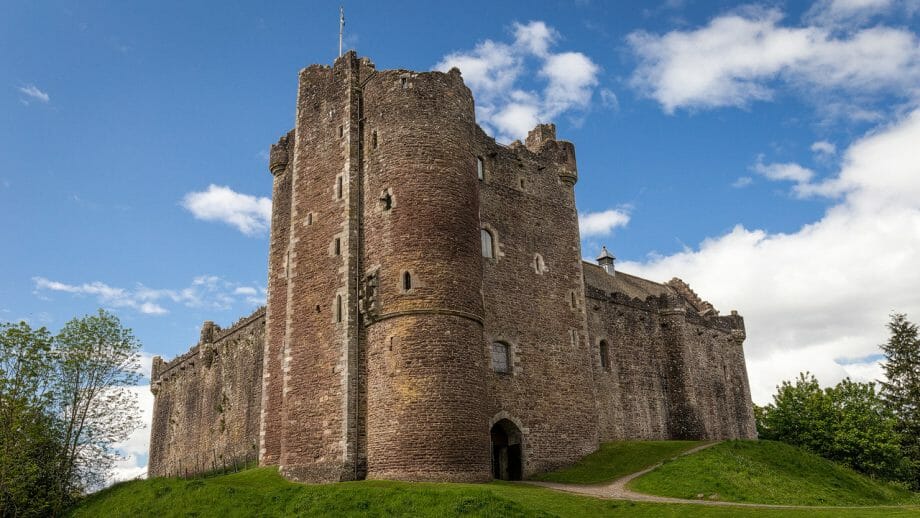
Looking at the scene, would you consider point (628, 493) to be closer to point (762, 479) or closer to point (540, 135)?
point (762, 479)

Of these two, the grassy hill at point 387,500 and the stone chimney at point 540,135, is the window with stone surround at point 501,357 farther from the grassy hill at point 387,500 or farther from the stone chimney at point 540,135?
the stone chimney at point 540,135

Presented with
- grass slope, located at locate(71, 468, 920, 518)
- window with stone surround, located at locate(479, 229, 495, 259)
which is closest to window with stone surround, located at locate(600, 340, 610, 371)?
window with stone surround, located at locate(479, 229, 495, 259)

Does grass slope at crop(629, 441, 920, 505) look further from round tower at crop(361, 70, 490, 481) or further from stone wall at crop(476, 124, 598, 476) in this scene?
round tower at crop(361, 70, 490, 481)

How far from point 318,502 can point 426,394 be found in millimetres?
5295

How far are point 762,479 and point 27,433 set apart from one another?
26.9m

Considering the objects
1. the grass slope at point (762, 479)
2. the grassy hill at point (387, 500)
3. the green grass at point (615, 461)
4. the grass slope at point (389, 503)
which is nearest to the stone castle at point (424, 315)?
the green grass at point (615, 461)

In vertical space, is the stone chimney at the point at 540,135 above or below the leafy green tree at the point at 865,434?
above

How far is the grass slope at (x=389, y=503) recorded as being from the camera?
19.9m

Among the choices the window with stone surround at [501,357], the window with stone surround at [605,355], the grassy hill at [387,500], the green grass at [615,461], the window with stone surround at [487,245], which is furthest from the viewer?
the window with stone surround at [605,355]

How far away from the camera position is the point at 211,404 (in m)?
42.4

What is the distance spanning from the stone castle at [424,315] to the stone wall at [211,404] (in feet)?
0.73

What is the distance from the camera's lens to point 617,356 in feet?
129

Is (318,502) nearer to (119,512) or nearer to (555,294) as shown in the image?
(119,512)

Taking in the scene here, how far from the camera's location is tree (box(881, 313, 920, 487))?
45.2 meters
